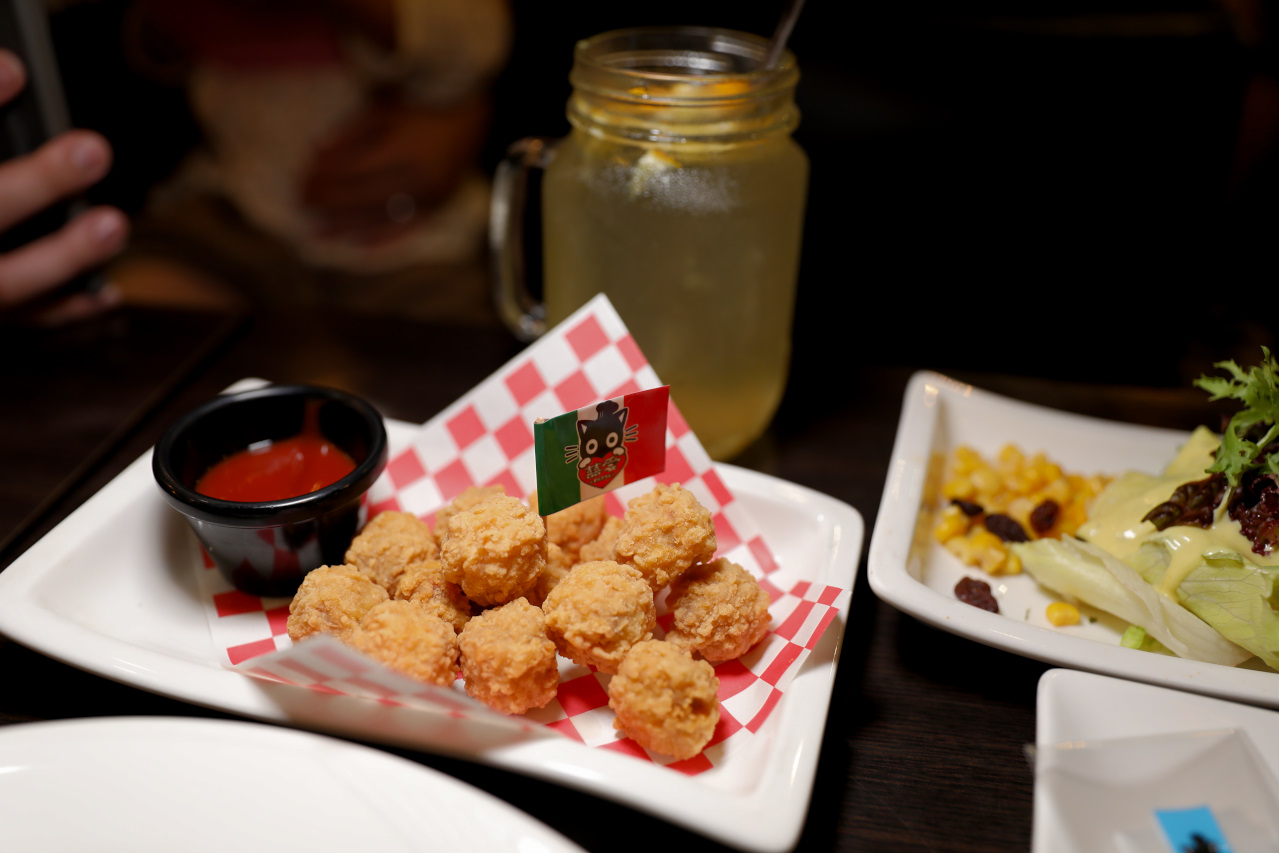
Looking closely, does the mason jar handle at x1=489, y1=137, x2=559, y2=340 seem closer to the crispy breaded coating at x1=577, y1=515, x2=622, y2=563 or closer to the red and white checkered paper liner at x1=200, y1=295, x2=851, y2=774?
the red and white checkered paper liner at x1=200, y1=295, x2=851, y2=774

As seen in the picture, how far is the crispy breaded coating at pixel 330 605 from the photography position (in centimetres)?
140

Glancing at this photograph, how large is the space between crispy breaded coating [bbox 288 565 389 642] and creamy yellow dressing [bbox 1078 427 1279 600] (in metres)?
1.47

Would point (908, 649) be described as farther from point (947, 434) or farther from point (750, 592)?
point (947, 434)

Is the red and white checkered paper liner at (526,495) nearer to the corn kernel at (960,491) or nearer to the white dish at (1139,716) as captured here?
the white dish at (1139,716)

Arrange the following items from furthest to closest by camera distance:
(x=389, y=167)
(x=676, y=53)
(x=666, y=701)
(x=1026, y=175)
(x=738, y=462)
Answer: (x=389, y=167), (x=1026, y=175), (x=738, y=462), (x=676, y=53), (x=666, y=701)

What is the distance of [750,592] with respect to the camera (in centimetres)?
146

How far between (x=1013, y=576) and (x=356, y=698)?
1.36 meters

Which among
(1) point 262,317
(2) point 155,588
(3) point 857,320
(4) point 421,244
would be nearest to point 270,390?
(2) point 155,588

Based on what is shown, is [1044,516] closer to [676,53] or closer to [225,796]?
[676,53]

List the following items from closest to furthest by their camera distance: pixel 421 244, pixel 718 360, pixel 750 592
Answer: pixel 750 592 → pixel 718 360 → pixel 421 244

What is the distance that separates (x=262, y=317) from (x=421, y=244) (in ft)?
5.73

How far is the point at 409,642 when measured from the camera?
1313 mm

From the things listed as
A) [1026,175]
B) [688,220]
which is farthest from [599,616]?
[1026,175]

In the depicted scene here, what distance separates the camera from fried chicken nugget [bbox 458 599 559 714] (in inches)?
50.8
